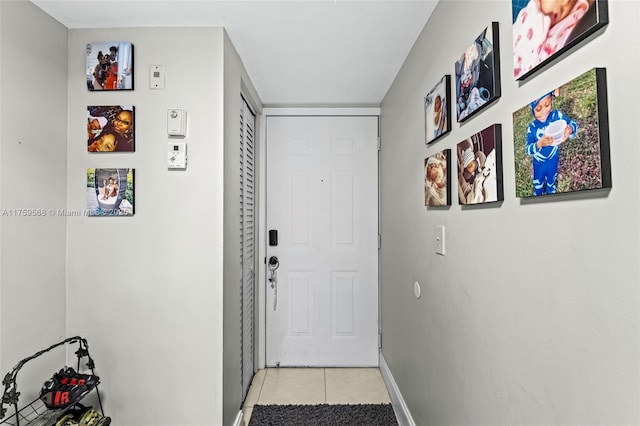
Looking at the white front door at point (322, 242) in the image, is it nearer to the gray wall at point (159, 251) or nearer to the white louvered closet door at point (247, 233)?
the white louvered closet door at point (247, 233)

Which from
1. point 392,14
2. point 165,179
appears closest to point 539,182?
point 392,14

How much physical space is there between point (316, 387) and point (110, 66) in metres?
2.49

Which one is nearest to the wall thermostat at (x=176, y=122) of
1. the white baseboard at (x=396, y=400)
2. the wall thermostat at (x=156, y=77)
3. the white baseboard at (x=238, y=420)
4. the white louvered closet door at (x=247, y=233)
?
the wall thermostat at (x=156, y=77)

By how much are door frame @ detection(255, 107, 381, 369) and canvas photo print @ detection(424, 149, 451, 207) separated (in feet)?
4.68

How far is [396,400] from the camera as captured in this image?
91.0 inches

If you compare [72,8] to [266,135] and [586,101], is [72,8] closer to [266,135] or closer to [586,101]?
[266,135]

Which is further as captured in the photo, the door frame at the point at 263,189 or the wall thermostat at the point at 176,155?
the door frame at the point at 263,189

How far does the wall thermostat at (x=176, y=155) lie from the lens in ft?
5.71

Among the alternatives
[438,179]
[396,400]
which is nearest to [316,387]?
[396,400]

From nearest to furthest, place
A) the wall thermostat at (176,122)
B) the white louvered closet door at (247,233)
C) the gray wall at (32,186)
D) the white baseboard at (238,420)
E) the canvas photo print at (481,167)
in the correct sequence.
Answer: the canvas photo print at (481,167) → the gray wall at (32,186) → the wall thermostat at (176,122) → the white baseboard at (238,420) → the white louvered closet door at (247,233)

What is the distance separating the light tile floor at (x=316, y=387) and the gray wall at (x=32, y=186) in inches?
50.7

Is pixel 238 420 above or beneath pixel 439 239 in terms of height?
beneath

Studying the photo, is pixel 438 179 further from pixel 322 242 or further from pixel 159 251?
pixel 322 242

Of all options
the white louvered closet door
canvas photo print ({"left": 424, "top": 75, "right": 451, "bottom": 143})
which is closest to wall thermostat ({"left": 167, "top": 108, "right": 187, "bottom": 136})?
the white louvered closet door
